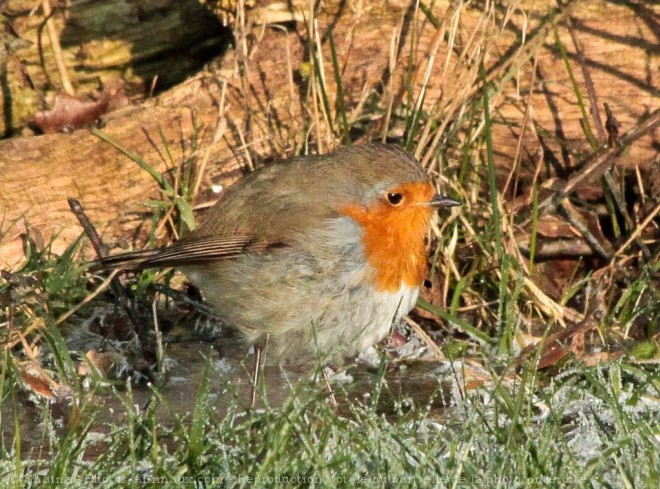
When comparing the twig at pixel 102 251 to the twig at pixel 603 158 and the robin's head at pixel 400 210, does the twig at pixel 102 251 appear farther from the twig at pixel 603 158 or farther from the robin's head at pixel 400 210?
the twig at pixel 603 158

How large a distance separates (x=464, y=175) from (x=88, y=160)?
1.64 meters

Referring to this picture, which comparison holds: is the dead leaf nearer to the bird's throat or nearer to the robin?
the robin

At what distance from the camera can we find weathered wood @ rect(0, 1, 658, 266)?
16.4 ft

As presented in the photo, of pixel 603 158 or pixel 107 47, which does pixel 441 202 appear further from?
pixel 107 47

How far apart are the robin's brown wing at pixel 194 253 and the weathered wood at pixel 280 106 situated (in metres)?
0.79

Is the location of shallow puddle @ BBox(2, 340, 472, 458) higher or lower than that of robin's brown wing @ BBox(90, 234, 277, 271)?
lower

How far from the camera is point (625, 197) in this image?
5207 mm

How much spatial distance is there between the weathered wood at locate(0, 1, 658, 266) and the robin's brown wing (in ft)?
2.59

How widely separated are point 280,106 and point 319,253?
147 cm

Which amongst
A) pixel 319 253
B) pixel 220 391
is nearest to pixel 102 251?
pixel 220 391

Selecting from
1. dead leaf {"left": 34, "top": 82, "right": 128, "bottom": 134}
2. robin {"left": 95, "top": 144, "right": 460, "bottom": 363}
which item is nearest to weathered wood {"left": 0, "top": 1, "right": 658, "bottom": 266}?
dead leaf {"left": 34, "top": 82, "right": 128, "bottom": 134}

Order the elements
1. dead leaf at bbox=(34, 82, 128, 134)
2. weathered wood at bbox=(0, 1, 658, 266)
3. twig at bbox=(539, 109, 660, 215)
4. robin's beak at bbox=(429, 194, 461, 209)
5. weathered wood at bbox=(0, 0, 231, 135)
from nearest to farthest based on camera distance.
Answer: robin's beak at bbox=(429, 194, 461, 209) → twig at bbox=(539, 109, 660, 215) → weathered wood at bbox=(0, 1, 658, 266) → dead leaf at bbox=(34, 82, 128, 134) → weathered wood at bbox=(0, 0, 231, 135)

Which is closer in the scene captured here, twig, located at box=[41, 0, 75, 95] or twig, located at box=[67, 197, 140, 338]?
twig, located at box=[67, 197, 140, 338]

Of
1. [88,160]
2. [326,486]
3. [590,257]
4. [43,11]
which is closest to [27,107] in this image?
[43,11]
